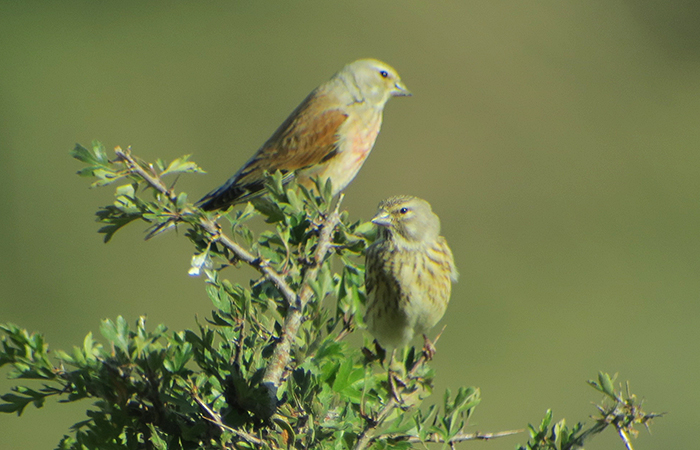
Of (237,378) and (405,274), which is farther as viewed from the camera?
(405,274)

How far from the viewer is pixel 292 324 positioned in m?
1.80

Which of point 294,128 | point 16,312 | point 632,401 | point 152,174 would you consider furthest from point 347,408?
point 16,312

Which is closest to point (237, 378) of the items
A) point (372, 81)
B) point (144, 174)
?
point (144, 174)

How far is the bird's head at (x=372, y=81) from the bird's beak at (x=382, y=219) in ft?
7.35

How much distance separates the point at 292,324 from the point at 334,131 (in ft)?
10.4

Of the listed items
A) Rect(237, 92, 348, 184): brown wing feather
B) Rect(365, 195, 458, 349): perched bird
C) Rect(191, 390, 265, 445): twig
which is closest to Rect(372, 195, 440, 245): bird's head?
Rect(365, 195, 458, 349): perched bird

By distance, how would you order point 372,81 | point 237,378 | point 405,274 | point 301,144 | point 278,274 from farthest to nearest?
point 372,81
point 301,144
point 405,274
point 278,274
point 237,378

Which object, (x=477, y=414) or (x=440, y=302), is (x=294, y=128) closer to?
(x=440, y=302)

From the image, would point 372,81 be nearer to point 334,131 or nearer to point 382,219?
point 334,131

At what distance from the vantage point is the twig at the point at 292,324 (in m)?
1.73

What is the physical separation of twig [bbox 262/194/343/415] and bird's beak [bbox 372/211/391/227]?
1102mm

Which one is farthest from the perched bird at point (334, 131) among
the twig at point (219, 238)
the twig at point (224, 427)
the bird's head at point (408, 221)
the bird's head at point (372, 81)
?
the twig at point (224, 427)

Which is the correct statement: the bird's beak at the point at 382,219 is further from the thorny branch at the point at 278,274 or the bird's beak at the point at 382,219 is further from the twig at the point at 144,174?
the twig at the point at 144,174

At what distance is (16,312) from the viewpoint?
28.1ft
